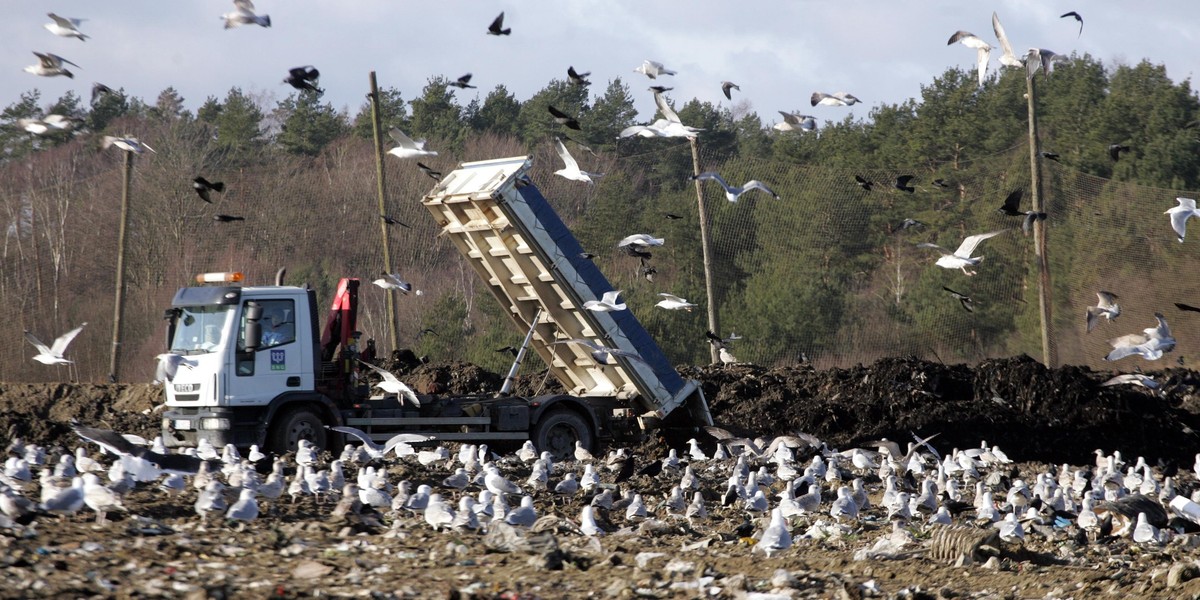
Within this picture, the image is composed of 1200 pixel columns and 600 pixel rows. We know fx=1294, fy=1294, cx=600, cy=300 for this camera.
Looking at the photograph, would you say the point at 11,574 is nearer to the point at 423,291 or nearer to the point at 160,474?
the point at 160,474

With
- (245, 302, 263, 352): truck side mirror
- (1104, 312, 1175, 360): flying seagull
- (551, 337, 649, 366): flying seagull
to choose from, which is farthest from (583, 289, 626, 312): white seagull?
(1104, 312, 1175, 360): flying seagull

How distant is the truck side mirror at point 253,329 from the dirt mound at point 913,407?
509cm

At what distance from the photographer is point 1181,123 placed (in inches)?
1389

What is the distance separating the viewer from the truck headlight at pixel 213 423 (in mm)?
12523

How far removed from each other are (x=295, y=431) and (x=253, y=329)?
44.4 inches

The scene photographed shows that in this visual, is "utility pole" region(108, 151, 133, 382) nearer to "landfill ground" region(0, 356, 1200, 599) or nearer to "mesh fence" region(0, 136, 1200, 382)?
"mesh fence" region(0, 136, 1200, 382)

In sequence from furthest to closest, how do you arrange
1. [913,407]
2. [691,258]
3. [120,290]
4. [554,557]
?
[691,258], [120,290], [913,407], [554,557]

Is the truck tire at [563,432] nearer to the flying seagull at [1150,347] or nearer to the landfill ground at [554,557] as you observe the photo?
the landfill ground at [554,557]

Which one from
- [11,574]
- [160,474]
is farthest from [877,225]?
[11,574]

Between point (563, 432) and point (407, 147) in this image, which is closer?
point (407, 147)

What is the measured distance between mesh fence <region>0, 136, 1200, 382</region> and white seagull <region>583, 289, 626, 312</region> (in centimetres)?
1140

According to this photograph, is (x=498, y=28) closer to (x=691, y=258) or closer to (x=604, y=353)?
(x=604, y=353)

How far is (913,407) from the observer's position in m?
18.3

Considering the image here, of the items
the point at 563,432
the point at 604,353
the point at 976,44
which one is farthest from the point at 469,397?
the point at 976,44
